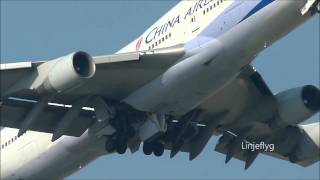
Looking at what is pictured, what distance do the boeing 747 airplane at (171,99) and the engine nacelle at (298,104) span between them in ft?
0.12

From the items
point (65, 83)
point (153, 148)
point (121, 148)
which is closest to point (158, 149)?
point (153, 148)

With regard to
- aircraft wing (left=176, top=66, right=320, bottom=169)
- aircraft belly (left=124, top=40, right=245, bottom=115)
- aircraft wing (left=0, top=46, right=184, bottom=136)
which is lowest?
aircraft wing (left=176, top=66, right=320, bottom=169)

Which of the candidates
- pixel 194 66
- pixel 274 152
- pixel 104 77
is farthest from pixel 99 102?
pixel 274 152

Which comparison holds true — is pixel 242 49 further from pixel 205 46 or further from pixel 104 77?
pixel 104 77

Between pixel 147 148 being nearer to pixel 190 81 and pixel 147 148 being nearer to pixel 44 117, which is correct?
pixel 44 117

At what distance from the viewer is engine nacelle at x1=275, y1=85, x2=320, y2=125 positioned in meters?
42.6

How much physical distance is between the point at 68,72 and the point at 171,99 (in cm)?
386

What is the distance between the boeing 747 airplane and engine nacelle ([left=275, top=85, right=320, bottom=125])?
0.12ft

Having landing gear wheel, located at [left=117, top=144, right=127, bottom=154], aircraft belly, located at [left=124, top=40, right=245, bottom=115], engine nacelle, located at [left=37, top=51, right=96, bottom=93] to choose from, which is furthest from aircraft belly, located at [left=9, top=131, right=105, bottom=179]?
engine nacelle, located at [left=37, top=51, right=96, bottom=93]

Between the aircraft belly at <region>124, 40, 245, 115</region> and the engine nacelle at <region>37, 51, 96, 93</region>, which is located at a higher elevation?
the engine nacelle at <region>37, 51, 96, 93</region>

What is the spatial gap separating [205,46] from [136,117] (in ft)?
14.0

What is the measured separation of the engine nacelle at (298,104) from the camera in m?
42.6

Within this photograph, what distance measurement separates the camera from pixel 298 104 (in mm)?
42656

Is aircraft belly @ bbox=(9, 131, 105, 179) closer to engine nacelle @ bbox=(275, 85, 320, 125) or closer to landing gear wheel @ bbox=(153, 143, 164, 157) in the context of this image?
landing gear wheel @ bbox=(153, 143, 164, 157)
